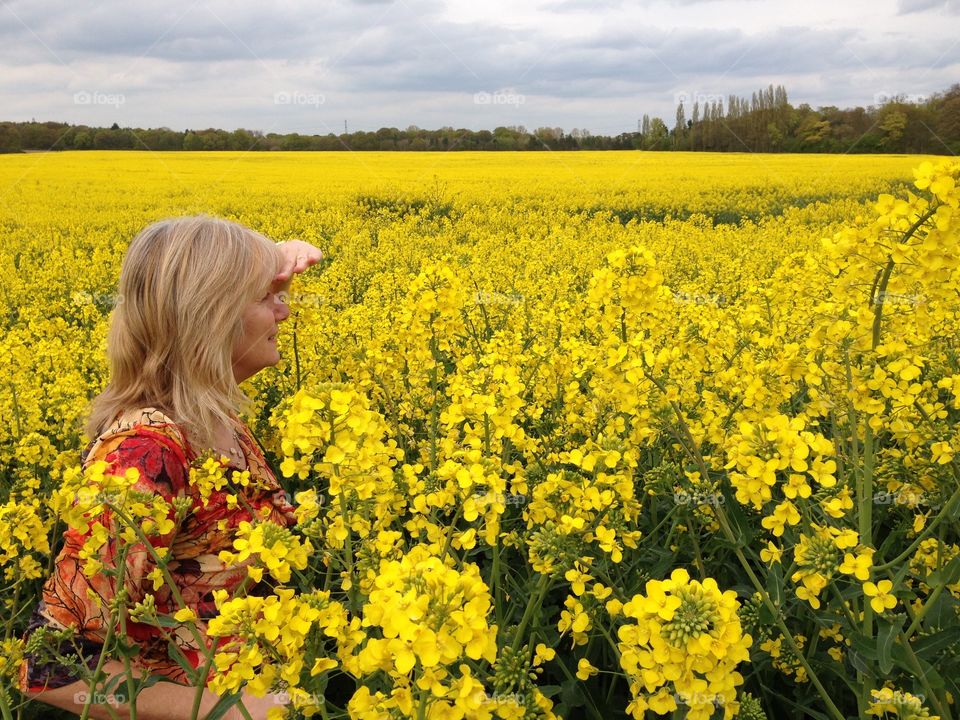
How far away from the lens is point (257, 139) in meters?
39.0

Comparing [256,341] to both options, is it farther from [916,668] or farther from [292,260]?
[916,668]

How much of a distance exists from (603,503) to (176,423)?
4.72 feet

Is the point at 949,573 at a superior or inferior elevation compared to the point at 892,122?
inferior

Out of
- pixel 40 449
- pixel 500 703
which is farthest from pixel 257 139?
pixel 500 703

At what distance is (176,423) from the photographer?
2.41 metres

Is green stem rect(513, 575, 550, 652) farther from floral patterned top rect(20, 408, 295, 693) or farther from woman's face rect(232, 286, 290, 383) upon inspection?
woman's face rect(232, 286, 290, 383)

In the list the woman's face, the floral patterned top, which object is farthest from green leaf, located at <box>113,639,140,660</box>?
the woman's face

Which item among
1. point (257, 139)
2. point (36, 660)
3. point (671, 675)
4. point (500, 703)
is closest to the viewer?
point (671, 675)

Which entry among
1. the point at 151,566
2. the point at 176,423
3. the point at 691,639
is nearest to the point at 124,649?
the point at 151,566

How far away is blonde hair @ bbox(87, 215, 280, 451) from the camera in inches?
97.6

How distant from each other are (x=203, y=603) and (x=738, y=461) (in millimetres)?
1725

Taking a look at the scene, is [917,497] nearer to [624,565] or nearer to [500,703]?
[624,565]

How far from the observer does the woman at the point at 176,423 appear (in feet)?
7.01

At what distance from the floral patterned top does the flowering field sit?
104mm
